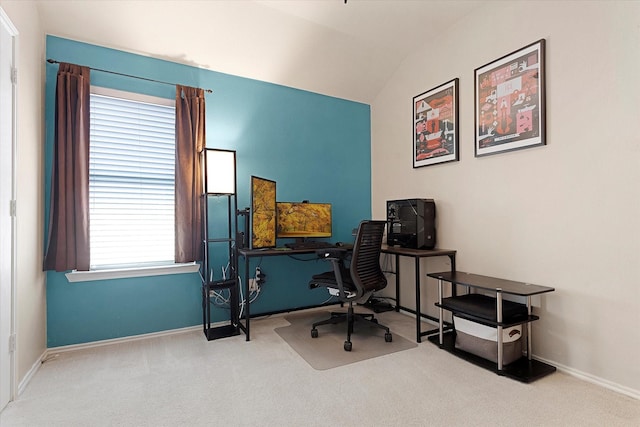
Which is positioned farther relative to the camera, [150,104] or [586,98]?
[150,104]

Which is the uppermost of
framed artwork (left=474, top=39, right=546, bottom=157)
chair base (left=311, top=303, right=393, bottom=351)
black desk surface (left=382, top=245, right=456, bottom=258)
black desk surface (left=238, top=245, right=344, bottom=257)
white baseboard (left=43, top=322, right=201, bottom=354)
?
framed artwork (left=474, top=39, right=546, bottom=157)

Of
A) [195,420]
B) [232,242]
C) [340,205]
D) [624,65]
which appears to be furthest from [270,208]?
Result: [624,65]

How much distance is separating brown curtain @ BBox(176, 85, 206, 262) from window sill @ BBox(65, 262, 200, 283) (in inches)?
5.1

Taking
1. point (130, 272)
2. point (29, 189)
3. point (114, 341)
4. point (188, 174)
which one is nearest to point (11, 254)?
point (29, 189)

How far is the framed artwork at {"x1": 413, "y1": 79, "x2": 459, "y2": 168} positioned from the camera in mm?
2996

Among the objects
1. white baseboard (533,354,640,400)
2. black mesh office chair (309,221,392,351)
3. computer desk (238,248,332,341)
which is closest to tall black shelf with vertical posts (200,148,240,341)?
computer desk (238,248,332,341)

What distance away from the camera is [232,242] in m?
3.17

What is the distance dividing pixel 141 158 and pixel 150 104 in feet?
1.65

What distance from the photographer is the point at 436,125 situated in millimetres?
3164

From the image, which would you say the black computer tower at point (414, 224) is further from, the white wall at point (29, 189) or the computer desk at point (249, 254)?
the white wall at point (29, 189)

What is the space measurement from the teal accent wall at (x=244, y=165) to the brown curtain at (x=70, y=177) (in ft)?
0.39

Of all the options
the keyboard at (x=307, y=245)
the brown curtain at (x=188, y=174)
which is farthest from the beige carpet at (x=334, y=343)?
the brown curtain at (x=188, y=174)

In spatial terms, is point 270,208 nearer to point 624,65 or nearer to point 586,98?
point 586,98

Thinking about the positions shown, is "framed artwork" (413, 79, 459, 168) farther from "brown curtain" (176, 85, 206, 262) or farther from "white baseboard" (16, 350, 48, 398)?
"white baseboard" (16, 350, 48, 398)
